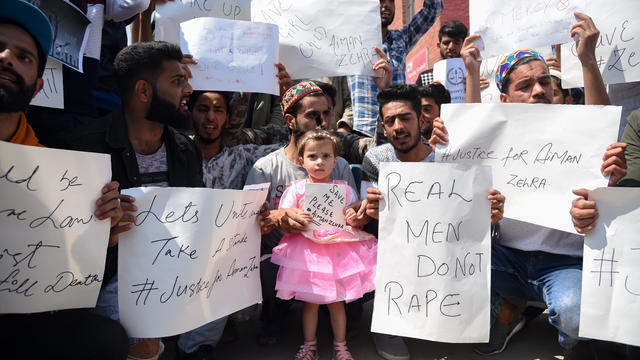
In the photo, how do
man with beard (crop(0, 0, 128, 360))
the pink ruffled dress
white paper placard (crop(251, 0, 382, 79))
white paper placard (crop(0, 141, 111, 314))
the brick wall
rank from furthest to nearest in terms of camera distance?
the brick wall
white paper placard (crop(251, 0, 382, 79))
the pink ruffled dress
man with beard (crop(0, 0, 128, 360))
white paper placard (crop(0, 141, 111, 314))

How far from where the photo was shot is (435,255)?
88.0 inches

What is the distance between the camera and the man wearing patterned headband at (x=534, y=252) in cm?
240

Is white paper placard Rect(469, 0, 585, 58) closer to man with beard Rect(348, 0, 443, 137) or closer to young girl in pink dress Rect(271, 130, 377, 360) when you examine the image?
man with beard Rect(348, 0, 443, 137)

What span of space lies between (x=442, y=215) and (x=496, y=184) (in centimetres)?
40

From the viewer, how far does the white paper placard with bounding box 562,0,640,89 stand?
2572 millimetres

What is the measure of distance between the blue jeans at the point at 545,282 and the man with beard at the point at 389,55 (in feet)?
6.51

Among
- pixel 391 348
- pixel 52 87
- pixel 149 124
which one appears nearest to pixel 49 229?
pixel 149 124

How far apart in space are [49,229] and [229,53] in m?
1.85

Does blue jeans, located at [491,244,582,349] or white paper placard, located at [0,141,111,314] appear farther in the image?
blue jeans, located at [491,244,582,349]

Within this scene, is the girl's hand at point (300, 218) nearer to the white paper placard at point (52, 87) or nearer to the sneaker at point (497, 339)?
the sneaker at point (497, 339)

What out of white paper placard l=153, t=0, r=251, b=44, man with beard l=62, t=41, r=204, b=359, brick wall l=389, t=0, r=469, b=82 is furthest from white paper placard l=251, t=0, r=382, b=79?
brick wall l=389, t=0, r=469, b=82

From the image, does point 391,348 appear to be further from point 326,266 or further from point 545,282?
point 545,282

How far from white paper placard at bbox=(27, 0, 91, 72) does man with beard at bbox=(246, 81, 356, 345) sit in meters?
1.36

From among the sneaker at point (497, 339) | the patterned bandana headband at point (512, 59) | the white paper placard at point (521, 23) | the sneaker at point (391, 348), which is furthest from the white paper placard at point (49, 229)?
the white paper placard at point (521, 23)
